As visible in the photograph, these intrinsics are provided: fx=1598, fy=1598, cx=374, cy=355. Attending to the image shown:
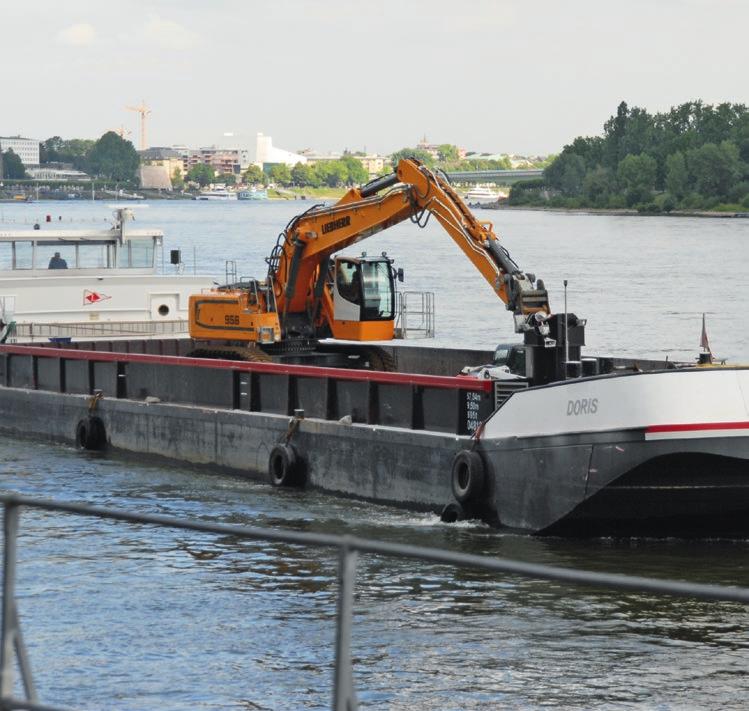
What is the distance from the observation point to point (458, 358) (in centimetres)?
2477

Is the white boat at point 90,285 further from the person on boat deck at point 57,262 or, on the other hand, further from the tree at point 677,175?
the tree at point 677,175

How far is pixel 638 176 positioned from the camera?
18225 centimetres

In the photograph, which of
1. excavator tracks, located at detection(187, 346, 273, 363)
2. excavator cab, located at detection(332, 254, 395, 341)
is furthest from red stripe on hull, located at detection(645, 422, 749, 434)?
excavator cab, located at detection(332, 254, 395, 341)

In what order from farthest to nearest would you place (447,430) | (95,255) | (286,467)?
(95,255)
(286,467)
(447,430)

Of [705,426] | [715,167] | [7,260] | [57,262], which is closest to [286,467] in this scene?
[705,426]

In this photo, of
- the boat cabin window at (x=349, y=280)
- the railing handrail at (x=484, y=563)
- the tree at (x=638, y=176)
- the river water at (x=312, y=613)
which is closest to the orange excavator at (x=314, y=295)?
the boat cabin window at (x=349, y=280)

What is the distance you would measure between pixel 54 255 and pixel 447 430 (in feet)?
45.8

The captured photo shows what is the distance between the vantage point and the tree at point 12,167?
545 feet

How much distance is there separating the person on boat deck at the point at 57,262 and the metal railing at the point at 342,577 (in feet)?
80.6

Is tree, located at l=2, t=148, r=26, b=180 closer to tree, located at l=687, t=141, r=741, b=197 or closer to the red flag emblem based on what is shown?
tree, located at l=687, t=141, r=741, b=197

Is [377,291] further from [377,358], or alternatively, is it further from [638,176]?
[638,176]

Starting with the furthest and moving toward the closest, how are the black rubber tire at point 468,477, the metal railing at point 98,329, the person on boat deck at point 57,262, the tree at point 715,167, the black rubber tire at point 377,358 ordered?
the tree at point 715,167 → the person on boat deck at point 57,262 → the metal railing at point 98,329 → the black rubber tire at point 377,358 → the black rubber tire at point 468,477

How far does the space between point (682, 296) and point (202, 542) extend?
51.8 meters

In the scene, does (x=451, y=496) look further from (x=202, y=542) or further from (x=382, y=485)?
(x=202, y=542)
